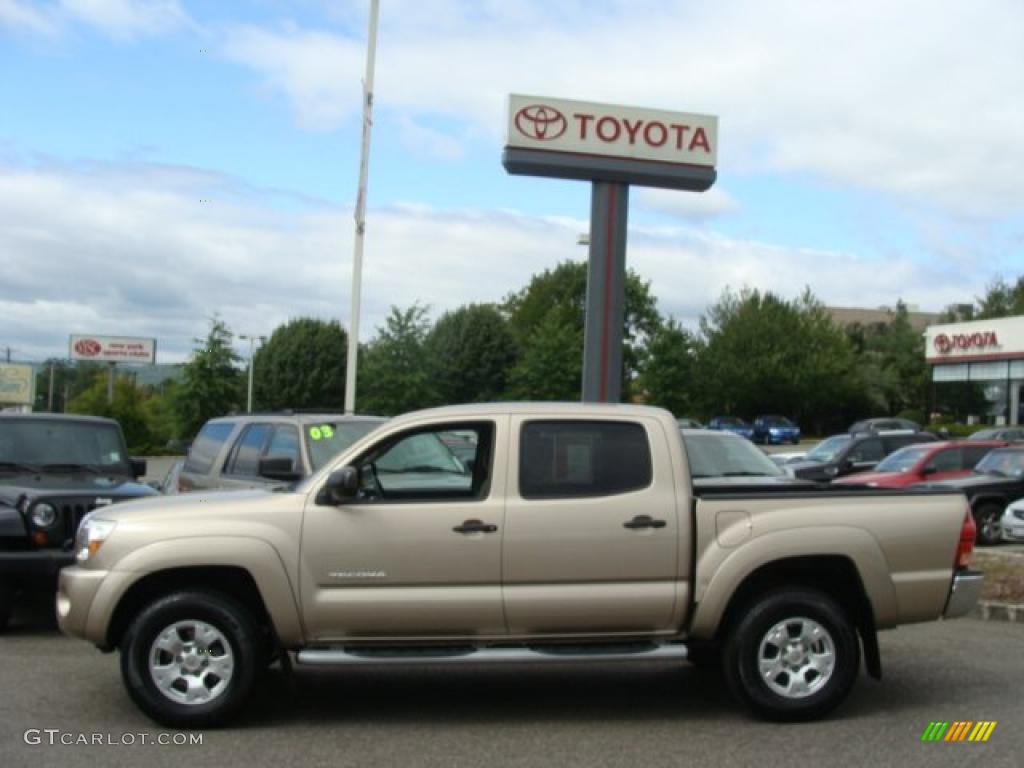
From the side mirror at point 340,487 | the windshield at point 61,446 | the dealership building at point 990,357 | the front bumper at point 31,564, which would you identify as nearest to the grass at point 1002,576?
the side mirror at point 340,487

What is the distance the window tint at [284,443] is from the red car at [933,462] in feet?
37.7

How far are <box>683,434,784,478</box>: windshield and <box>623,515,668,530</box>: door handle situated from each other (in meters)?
5.40

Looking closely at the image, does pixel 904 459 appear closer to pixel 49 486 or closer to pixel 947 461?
pixel 947 461

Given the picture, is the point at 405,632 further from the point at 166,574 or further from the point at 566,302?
the point at 566,302

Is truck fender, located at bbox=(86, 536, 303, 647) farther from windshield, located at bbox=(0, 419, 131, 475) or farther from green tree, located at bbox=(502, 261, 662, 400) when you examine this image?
green tree, located at bbox=(502, 261, 662, 400)

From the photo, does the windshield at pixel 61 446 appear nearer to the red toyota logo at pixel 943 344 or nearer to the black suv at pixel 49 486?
the black suv at pixel 49 486

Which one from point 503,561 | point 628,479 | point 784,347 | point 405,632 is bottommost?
point 405,632

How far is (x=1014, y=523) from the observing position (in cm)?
1639

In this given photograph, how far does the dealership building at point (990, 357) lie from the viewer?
55875 millimetres

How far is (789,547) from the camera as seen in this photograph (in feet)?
23.8

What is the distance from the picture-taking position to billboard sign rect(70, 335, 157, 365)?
10325cm

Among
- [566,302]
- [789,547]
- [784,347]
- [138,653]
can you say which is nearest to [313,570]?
Result: [138,653]

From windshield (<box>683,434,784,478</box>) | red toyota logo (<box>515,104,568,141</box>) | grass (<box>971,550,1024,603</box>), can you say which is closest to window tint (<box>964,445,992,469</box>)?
grass (<box>971,550,1024,603</box>)

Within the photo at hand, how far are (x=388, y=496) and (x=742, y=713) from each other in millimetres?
2560
